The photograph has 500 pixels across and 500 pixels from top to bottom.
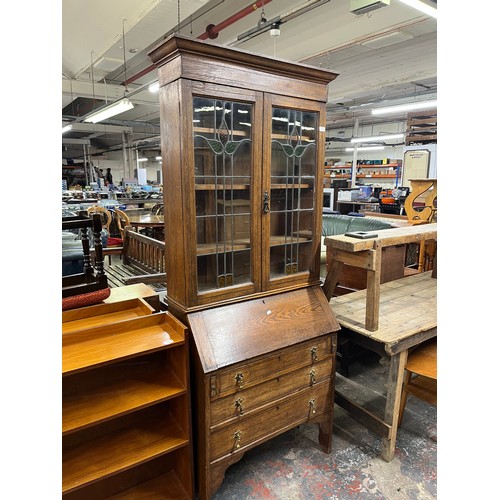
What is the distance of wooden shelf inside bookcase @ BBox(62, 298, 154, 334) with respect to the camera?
1858 millimetres

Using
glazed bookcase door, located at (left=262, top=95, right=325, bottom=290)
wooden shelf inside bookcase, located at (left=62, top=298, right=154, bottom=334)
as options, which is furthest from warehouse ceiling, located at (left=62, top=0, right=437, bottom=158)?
wooden shelf inside bookcase, located at (left=62, top=298, right=154, bottom=334)

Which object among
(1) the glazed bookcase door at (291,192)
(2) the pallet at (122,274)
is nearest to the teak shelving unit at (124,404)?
(1) the glazed bookcase door at (291,192)

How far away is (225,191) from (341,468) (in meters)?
1.74

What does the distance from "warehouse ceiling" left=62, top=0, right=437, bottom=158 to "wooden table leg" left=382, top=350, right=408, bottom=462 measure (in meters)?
2.47

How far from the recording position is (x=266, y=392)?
1.91 metres

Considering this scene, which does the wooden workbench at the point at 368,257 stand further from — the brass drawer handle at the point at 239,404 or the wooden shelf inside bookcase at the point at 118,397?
the wooden shelf inside bookcase at the point at 118,397

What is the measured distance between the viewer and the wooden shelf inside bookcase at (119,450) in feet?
5.13

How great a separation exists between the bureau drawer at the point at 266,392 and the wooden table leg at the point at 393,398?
36 cm

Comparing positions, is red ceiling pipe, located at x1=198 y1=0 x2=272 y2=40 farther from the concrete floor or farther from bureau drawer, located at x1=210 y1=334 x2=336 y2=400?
the concrete floor

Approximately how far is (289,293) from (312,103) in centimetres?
108

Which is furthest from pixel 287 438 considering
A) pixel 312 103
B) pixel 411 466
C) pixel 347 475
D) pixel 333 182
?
pixel 333 182

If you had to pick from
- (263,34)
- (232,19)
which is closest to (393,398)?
(232,19)

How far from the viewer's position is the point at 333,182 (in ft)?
35.6
